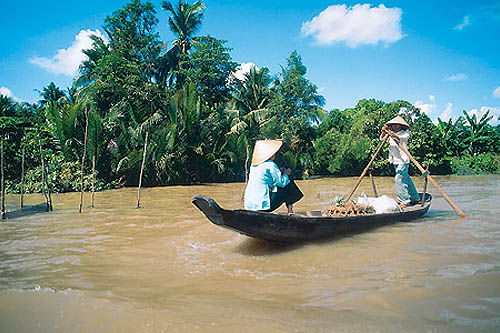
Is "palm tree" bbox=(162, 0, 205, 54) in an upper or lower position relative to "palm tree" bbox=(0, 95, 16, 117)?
upper

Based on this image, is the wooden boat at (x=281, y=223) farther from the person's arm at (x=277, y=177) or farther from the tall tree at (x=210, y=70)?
the tall tree at (x=210, y=70)

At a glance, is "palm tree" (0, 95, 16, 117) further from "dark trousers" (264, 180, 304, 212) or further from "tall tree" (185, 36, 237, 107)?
"dark trousers" (264, 180, 304, 212)

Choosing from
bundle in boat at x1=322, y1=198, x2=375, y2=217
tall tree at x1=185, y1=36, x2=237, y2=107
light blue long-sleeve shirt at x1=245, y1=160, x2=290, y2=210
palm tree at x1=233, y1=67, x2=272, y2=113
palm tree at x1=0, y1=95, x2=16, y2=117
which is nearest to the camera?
light blue long-sleeve shirt at x1=245, y1=160, x2=290, y2=210

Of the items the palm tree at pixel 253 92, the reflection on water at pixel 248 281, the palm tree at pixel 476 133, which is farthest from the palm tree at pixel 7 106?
the palm tree at pixel 476 133

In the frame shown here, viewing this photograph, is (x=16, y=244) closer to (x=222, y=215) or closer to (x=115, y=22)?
(x=222, y=215)

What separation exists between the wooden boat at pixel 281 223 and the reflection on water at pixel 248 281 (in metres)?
0.15

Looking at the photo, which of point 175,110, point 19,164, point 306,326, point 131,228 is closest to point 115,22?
point 175,110

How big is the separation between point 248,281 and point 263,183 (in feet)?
4.18

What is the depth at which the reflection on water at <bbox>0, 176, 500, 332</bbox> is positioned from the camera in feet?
6.88

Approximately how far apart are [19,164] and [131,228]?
11.0 meters

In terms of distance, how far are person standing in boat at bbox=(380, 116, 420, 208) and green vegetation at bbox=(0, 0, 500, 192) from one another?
604 centimetres

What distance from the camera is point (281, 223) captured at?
11.1 ft

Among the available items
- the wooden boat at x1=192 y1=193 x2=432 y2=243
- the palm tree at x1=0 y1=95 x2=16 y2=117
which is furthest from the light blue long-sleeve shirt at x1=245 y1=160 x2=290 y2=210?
the palm tree at x1=0 y1=95 x2=16 y2=117

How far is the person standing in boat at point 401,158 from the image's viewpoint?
5.48 meters
